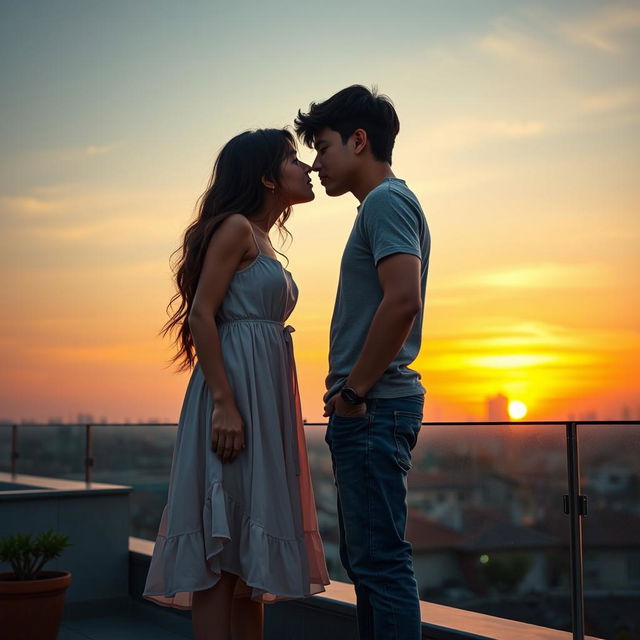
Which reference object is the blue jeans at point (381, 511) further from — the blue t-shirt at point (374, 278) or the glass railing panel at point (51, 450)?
the glass railing panel at point (51, 450)

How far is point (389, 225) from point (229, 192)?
1.99 feet

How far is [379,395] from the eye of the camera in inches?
81.0

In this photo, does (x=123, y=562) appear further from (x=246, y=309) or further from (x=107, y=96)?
(x=107, y=96)

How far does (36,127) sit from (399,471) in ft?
22.7

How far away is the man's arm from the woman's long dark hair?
0.59 metres

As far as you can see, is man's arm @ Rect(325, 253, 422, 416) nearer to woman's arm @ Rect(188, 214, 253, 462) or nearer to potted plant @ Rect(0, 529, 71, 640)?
woman's arm @ Rect(188, 214, 253, 462)

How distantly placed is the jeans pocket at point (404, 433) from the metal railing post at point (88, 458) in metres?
3.67

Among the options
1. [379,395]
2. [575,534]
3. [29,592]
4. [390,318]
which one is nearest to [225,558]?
[379,395]

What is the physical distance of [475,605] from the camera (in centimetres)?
324

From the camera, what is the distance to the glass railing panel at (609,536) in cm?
279

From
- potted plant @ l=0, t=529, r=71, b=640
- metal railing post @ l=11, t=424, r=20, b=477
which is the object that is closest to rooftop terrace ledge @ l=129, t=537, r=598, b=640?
potted plant @ l=0, t=529, r=71, b=640

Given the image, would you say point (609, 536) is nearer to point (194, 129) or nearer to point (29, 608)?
point (29, 608)

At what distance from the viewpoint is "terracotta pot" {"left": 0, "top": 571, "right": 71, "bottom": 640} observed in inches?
143

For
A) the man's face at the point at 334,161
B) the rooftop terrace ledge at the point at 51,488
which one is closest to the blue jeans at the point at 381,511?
the man's face at the point at 334,161
